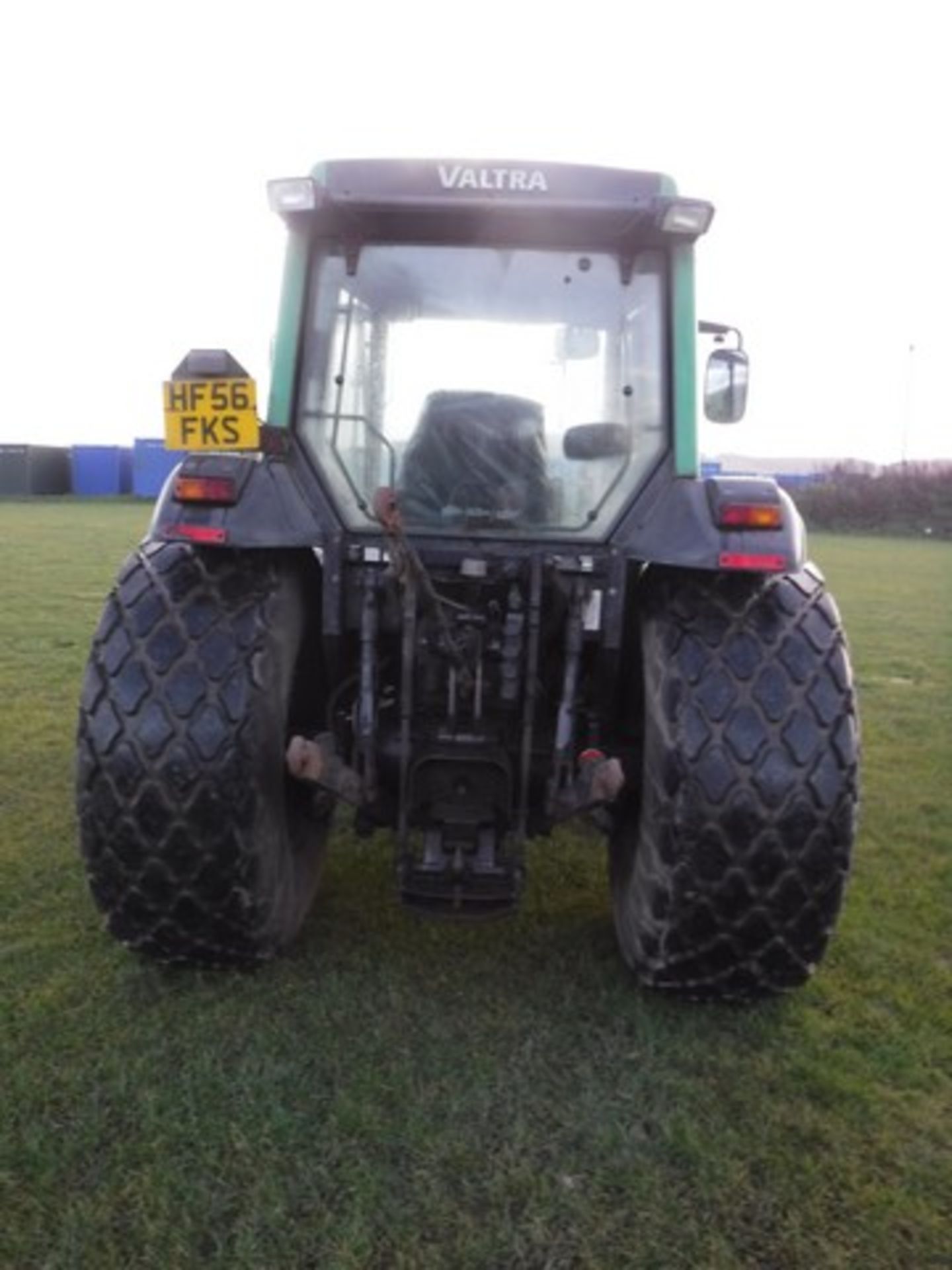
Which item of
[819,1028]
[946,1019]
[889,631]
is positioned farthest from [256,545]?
[889,631]

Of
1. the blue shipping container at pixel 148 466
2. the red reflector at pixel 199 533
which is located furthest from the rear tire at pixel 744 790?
the blue shipping container at pixel 148 466

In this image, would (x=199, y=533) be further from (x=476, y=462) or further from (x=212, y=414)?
(x=476, y=462)

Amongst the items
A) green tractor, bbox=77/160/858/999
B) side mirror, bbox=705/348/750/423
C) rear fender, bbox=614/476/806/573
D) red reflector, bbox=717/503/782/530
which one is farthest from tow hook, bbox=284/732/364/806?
side mirror, bbox=705/348/750/423

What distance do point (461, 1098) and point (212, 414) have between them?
70.9 inches

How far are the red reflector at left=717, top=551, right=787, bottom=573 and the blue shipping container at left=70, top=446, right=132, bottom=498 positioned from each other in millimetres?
34019

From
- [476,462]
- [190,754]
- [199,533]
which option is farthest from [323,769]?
[476,462]

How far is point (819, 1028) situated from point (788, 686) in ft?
3.05

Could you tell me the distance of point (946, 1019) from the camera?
3.04 meters

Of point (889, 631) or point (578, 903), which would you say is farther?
point (889, 631)

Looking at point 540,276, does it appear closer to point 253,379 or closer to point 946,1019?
point 253,379

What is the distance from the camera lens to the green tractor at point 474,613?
2779 millimetres

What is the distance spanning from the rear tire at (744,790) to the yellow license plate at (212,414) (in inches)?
47.3

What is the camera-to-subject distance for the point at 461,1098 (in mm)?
2586

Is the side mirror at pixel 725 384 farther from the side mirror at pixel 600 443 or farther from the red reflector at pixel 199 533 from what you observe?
the red reflector at pixel 199 533
